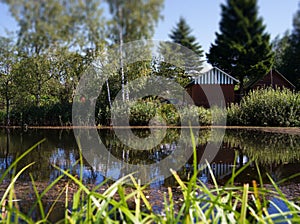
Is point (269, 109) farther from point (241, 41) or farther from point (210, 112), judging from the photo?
point (241, 41)

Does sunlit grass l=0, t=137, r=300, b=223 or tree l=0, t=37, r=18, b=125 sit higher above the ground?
tree l=0, t=37, r=18, b=125

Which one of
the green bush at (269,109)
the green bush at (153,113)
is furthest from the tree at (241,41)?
the green bush at (269,109)

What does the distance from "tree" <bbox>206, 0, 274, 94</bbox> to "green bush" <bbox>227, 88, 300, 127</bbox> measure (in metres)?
9.53

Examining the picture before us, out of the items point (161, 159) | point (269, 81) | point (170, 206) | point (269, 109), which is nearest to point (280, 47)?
point (170, 206)

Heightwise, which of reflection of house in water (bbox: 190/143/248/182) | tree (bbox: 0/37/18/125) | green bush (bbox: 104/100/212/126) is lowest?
reflection of house in water (bbox: 190/143/248/182)

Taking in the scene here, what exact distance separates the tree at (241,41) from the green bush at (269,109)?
9532 millimetres

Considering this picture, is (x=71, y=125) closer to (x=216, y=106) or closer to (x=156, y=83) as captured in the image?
(x=156, y=83)

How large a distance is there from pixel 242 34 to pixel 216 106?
10.3 metres

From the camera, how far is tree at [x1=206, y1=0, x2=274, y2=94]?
2.71ft

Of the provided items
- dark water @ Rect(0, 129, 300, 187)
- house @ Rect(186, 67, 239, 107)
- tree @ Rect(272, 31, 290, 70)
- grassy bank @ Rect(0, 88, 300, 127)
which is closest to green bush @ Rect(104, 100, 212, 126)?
grassy bank @ Rect(0, 88, 300, 127)

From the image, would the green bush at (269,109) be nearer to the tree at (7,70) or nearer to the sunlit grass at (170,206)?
the tree at (7,70)

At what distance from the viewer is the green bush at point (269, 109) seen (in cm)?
1041

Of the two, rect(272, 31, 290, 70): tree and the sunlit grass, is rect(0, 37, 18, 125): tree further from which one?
the sunlit grass

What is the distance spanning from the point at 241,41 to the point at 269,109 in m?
10.3
